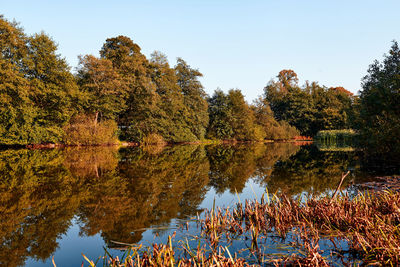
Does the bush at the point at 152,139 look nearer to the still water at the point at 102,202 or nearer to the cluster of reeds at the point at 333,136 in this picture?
the still water at the point at 102,202

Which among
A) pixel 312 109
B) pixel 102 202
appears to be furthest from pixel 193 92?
pixel 102 202

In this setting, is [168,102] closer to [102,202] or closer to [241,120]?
[241,120]

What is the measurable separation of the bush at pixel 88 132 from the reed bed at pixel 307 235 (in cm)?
3228

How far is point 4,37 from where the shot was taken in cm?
2930

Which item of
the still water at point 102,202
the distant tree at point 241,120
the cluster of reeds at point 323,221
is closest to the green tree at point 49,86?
the still water at point 102,202

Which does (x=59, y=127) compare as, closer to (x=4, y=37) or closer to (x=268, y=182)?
(x=4, y=37)

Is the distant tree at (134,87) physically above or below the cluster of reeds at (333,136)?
above

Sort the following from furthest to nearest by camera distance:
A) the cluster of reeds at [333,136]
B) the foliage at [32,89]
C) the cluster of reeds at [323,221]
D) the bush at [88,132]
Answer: the cluster of reeds at [333,136] < the bush at [88,132] < the foliage at [32,89] < the cluster of reeds at [323,221]

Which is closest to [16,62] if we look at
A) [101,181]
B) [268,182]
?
[101,181]

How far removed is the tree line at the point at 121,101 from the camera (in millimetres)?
23406

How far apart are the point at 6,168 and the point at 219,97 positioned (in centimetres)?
4674

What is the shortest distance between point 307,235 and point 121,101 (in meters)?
37.0

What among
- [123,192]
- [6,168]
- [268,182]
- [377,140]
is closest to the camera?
[123,192]

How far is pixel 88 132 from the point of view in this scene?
34.4m
